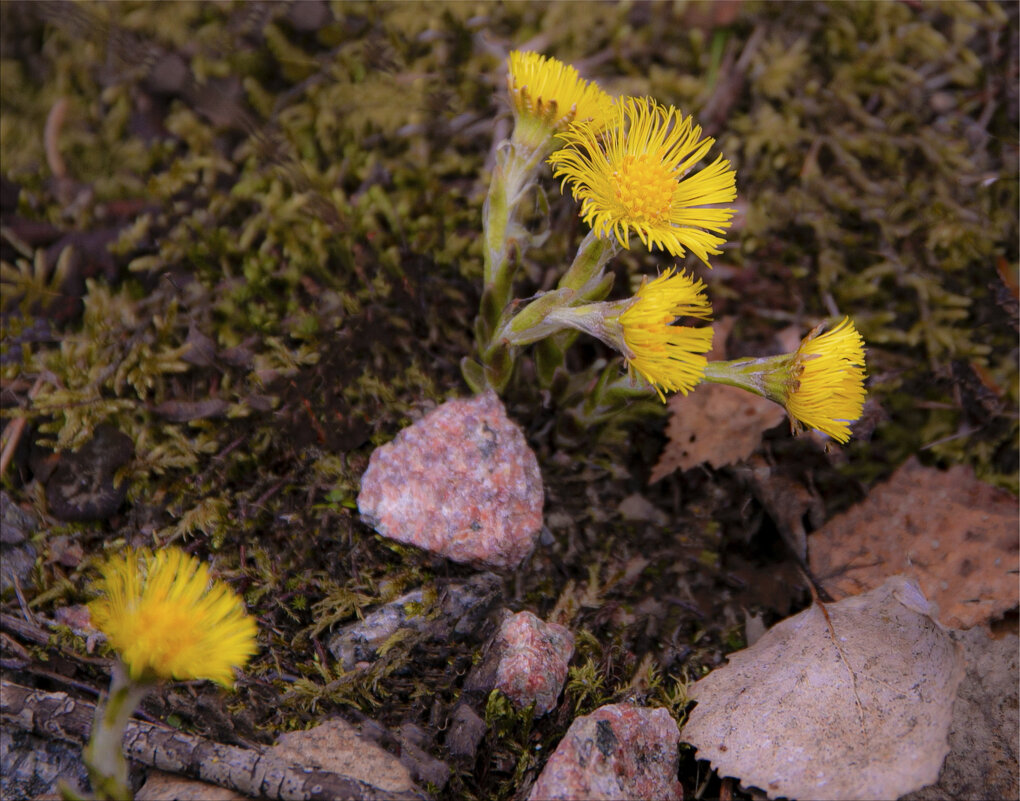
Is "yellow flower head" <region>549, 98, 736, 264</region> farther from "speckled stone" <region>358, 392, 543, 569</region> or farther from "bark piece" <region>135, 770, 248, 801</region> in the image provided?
"bark piece" <region>135, 770, 248, 801</region>

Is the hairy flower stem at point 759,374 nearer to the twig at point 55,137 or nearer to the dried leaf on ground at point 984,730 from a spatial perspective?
the dried leaf on ground at point 984,730

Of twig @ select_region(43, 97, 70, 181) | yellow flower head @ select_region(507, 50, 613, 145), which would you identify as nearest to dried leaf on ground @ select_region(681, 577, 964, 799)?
yellow flower head @ select_region(507, 50, 613, 145)

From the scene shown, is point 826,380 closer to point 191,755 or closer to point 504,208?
point 504,208

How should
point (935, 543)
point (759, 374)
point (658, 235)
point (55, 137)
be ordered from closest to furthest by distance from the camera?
point (658, 235), point (759, 374), point (935, 543), point (55, 137)

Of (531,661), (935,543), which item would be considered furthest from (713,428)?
(531,661)

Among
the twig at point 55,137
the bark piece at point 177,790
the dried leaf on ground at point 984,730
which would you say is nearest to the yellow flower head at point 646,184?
the dried leaf on ground at point 984,730

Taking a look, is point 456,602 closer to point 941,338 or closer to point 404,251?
point 404,251
